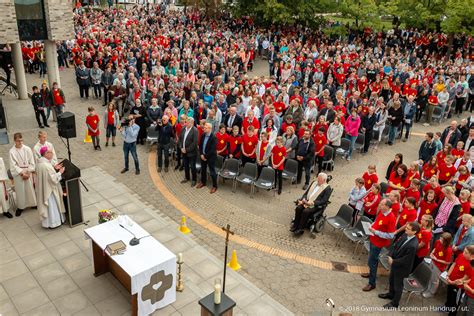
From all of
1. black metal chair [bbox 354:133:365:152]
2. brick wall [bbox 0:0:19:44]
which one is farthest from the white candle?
brick wall [bbox 0:0:19:44]

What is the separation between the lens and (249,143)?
40.5 feet

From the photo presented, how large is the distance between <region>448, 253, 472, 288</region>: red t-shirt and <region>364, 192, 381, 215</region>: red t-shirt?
243cm

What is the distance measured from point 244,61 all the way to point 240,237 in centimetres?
1751

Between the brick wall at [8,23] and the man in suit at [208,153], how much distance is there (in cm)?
837

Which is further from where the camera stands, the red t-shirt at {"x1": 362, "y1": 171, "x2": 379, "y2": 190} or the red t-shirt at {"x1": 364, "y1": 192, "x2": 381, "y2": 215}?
the red t-shirt at {"x1": 362, "y1": 171, "x2": 379, "y2": 190}

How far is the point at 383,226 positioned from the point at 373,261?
76 cm

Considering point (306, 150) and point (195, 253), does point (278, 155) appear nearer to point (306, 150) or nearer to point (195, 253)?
point (306, 150)

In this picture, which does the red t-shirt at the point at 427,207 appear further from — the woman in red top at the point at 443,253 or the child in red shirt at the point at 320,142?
the child in red shirt at the point at 320,142

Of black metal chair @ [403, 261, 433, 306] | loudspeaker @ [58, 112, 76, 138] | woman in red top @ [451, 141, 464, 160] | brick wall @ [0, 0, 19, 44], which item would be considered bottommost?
black metal chair @ [403, 261, 433, 306]

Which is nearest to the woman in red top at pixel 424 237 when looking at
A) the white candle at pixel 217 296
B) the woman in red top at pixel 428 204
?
the woman in red top at pixel 428 204

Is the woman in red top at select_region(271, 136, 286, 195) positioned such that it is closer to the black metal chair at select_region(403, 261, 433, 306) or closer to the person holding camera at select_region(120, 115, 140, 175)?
the person holding camera at select_region(120, 115, 140, 175)

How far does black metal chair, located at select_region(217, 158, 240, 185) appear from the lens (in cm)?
1207

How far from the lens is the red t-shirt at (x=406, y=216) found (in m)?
8.48

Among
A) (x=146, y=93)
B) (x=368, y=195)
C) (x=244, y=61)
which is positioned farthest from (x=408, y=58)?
(x=368, y=195)
